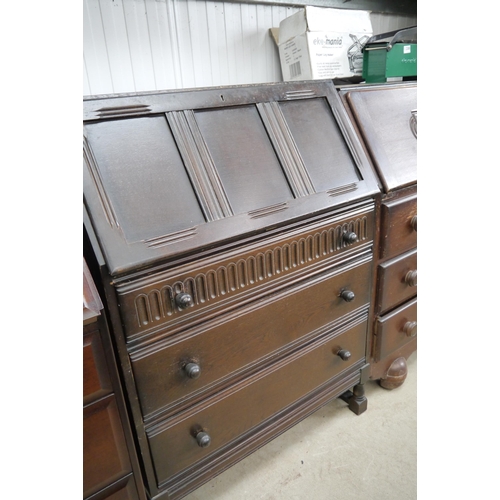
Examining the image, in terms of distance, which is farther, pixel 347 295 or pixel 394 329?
pixel 394 329

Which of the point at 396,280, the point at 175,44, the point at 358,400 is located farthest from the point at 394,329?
the point at 175,44

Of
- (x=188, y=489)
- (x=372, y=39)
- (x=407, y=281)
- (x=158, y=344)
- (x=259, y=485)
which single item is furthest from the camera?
(x=372, y=39)

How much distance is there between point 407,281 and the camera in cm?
139

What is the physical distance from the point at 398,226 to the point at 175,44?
3.80ft

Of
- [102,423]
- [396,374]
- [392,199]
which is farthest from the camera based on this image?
[396,374]

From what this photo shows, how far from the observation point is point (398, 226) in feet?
4.18

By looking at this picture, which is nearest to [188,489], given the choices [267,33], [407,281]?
[407,281]

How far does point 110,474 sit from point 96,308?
1.53 feet

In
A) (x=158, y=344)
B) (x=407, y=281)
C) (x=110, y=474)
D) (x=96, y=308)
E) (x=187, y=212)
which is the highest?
(x=187, y=212)

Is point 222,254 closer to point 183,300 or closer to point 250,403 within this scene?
point 183,300

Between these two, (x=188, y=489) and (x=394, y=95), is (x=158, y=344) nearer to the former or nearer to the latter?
(x=188, y=489)

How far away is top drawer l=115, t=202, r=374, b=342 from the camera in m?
0.81

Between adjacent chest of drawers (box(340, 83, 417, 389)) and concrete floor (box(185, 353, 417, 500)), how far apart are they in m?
0.22

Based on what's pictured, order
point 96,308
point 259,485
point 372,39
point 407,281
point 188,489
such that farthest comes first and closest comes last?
point 372,39 → point 407,281 → point 259,485 → point 188,489 → point 96,308
